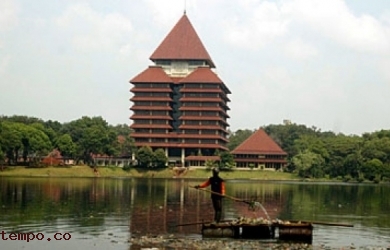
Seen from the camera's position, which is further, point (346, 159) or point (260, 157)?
point (260, 157)

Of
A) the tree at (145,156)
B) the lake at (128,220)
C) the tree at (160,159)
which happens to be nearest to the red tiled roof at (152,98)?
the tree at (160,159)

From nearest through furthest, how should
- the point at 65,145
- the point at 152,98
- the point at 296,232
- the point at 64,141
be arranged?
the point at 296,232 → the point at 65,145 → the point at 64,141 → the point at 152,98

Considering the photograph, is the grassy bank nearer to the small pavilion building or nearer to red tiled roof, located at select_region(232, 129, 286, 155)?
the small pavilion building

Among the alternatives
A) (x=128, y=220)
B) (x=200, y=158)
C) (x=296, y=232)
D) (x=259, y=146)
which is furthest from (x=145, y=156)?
(x=296, y=232)

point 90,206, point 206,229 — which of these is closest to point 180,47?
point 90,206

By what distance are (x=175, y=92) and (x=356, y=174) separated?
46.2 m

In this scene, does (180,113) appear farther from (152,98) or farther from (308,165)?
(308,165)

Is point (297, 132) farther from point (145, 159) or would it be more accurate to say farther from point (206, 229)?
point (206, 229)

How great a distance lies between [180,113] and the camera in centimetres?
15225

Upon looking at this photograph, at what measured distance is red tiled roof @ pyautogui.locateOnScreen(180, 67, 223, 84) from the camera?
483 feet

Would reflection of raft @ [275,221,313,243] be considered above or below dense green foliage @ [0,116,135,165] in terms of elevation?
below

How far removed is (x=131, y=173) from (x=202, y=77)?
33.9m

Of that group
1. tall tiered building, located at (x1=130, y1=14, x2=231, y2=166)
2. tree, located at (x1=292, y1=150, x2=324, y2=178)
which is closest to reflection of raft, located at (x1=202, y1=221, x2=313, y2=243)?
tree, located at (x1=292, y1=150, x2=324, y2=178)

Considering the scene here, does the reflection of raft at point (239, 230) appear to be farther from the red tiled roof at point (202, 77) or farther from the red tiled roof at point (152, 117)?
the red tiled roof at point (202, 77)
